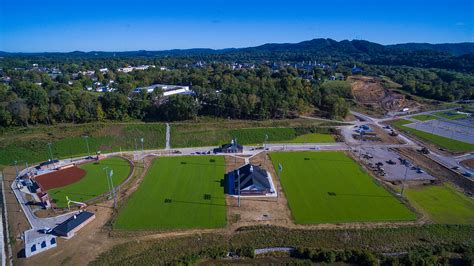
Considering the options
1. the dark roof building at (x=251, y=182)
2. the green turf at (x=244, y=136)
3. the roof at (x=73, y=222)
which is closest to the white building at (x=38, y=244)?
the roof at (x=73, y=222)

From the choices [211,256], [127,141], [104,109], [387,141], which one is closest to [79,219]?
[211,256]

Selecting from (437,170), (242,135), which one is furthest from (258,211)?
(437,170)

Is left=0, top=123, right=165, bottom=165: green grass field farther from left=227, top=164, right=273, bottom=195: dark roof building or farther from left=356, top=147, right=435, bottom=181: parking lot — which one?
left=356, top=147, right=435, bottom=181: parking lot

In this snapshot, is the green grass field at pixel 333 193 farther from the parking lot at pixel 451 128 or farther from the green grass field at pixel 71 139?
the parking lot at pixel 451 128

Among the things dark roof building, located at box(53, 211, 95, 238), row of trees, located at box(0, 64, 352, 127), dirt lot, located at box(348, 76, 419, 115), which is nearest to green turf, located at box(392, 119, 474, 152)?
row of trees, located at box(0, 64, 352, 127)

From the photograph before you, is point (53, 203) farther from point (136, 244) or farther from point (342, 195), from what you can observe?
point (342, 195)

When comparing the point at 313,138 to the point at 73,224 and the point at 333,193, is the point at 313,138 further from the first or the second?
the point at 73,224
